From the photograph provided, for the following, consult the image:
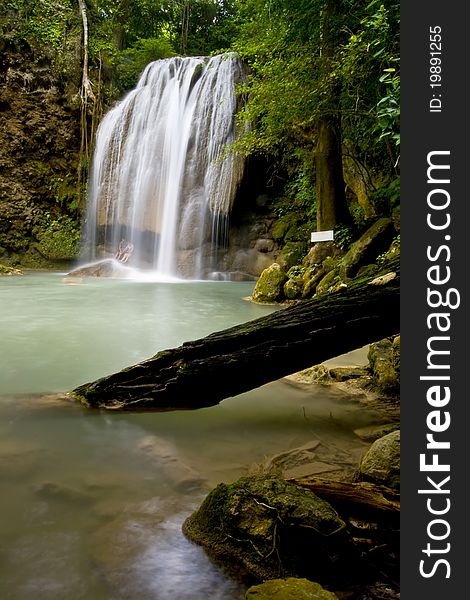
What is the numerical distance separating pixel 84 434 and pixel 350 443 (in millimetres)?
1470

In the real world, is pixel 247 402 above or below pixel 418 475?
below

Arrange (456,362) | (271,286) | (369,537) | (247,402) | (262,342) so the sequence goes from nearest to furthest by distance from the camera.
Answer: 1. (456,362)
2. (369,537)
3. (262,342)
4. (247,402)
5. (271,286)

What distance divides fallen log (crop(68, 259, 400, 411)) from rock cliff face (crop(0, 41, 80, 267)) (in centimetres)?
1450

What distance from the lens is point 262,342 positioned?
2.66 metres

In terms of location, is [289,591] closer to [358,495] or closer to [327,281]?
[358,495]

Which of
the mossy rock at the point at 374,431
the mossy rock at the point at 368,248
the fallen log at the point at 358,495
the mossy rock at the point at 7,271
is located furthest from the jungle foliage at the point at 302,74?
the mossy rock at the point at 7,271

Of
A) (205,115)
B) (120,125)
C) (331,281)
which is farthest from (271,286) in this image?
(120,125)

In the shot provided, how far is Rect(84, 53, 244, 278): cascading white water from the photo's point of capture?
1451 centimetres

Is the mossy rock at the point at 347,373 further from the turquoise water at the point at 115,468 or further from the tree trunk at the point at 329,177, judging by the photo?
the tree trunk at the point at 329,177

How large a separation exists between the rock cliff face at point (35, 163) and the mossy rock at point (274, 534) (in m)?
16.0

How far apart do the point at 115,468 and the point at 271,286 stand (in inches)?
265

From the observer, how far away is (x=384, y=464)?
188 cm

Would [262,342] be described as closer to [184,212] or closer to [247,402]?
[247,402]

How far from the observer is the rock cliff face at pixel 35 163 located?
15914 millimetres
